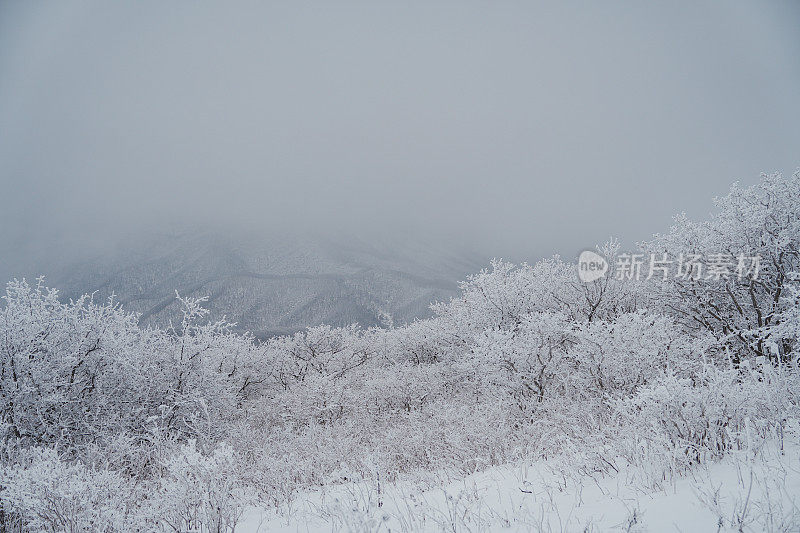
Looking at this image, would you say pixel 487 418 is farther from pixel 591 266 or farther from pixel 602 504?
pixel 591 266

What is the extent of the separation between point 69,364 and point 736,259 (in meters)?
24.5

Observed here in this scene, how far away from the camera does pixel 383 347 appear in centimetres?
4281

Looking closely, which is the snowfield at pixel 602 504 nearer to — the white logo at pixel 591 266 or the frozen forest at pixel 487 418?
the frozen forest at pixel 487 418

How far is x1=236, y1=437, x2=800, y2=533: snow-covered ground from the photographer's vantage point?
3.42 metres

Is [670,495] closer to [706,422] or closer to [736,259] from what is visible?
[706,422]

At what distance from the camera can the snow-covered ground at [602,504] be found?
342cm

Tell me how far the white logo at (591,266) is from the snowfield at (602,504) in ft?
56.8

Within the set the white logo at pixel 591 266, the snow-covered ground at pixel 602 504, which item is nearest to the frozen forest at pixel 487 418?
the snow-covered ground at pixel 602 504

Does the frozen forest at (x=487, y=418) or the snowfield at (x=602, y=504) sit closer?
the snowfield at (x=602, y=504)

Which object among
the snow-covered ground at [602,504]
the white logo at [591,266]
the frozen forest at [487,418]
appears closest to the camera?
the snow-covered ground at [602,504]

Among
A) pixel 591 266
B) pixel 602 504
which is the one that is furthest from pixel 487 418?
pixel 591 266

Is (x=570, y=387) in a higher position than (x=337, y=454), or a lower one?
higher

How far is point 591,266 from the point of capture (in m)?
21.2

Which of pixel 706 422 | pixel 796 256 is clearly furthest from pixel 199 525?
pixel 796 256
